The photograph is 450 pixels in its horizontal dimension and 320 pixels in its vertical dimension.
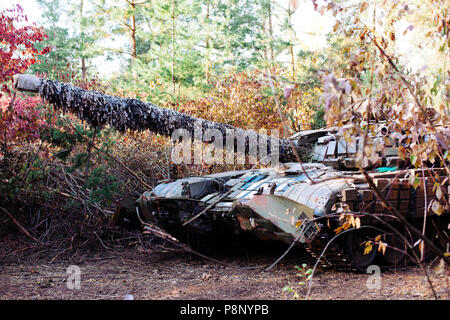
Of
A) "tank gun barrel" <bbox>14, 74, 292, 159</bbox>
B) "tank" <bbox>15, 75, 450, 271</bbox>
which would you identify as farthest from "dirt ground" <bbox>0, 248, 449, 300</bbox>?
"tank gun barrel" <bbox>14, 74, 292, 159</bbox>

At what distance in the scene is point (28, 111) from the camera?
9.27 meters

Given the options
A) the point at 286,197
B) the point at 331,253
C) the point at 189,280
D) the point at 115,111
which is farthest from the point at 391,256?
the point at 115,111

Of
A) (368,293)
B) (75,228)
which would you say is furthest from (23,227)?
(368,293)

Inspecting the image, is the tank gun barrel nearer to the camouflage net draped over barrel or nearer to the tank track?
the camouflage net draped over barrel

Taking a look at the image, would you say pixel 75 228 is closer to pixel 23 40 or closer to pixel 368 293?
pixel 23 40

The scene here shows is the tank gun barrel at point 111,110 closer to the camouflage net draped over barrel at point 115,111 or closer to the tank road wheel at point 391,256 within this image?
the camouflage net draped over barrel at point 115,111

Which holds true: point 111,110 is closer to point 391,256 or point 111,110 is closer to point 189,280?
point 189,280

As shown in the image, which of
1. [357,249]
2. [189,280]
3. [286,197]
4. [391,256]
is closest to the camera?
[286,197]

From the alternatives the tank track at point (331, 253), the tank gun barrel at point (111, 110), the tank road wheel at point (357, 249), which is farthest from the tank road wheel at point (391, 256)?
the tank gun barrel at point (111, 110)

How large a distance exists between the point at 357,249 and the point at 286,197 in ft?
5.49

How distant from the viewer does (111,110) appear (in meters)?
7.14

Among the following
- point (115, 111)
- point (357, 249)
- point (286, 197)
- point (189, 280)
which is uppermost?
point (115, 111)

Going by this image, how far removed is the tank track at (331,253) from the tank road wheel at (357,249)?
0.29 ft
